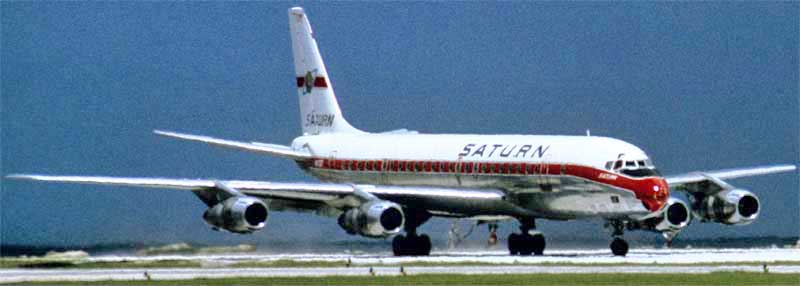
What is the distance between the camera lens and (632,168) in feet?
227

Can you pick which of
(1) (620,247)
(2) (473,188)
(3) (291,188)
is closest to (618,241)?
(1) (620,247)

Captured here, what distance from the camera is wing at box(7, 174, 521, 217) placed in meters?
69.4

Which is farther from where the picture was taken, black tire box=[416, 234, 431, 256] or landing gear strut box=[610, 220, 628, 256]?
black tire box=[416, 234, 431, 256]

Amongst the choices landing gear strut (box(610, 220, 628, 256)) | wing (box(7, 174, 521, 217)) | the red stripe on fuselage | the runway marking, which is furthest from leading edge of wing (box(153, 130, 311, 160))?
the runway marking

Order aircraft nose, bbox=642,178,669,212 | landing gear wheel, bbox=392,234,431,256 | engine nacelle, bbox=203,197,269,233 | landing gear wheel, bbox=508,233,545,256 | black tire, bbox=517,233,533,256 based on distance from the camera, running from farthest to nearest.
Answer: landing gear wheel, bbox=392,234,431,256 → landing gear wheel, bbox=508,233,545,256 → black tire, bbox=517,233,533,256 → aircraft nose, bbox=642,178,669,212 → engine nacelle, bbox=203,197,269,233

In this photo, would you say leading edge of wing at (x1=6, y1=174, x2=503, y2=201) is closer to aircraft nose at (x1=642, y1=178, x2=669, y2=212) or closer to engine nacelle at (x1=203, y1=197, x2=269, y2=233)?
engine nacelle at (x1=203, y1=197, x2=269, y2=233)

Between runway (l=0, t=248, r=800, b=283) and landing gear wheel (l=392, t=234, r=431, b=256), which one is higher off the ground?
landing gear wheel (l=392, t=234, r=431, b=256)

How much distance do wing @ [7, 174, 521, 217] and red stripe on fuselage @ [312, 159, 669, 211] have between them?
2.70 feet

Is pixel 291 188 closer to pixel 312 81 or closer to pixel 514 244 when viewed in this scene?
pixel 514 244

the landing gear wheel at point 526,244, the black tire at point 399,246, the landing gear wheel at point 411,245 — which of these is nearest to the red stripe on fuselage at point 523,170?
the landing gear wheel at point 526,244

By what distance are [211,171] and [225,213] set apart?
30.7m

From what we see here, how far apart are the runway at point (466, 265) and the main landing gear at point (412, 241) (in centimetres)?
80

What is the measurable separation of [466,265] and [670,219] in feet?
40.5

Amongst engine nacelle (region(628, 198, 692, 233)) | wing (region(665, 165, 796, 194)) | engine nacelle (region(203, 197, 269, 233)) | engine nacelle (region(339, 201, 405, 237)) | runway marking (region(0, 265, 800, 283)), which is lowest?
runway marking (region(0, 265, 800, 283))
